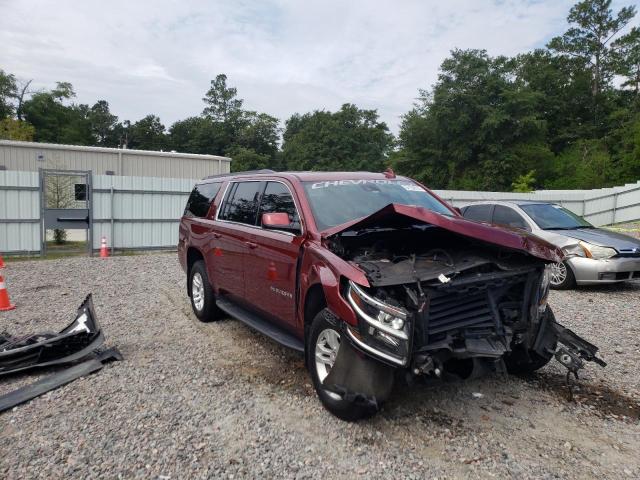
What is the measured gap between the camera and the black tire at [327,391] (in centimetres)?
334

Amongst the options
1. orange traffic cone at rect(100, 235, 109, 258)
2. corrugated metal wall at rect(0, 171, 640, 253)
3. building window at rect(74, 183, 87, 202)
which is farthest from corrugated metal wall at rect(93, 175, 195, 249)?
building window at rect(74, 183, 87, 202)

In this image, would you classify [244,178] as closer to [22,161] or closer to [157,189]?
[157,189]

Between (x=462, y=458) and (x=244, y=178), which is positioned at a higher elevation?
(x=244, y=178)

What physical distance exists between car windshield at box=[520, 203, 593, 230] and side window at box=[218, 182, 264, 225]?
17.5ft

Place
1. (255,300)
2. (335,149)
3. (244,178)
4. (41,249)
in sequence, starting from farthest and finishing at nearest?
(335,149)
(41,249)
(244,178)
(255,300)

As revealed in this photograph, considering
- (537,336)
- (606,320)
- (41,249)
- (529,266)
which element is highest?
(529,266)

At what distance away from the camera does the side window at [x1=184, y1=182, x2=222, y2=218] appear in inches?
244

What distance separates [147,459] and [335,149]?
195ft

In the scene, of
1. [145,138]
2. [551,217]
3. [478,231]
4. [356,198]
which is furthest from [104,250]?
[145,138]

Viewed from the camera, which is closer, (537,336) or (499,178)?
(537,336)

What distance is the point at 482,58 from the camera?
4194cm

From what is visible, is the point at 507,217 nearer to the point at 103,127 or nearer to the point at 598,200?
the point at 598,200

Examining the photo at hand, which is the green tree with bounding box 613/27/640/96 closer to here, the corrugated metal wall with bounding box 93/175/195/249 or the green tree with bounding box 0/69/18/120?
the corrugated metal wall with bounding box 93/175/195/249

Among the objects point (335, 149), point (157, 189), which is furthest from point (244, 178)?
point (335, 149)
